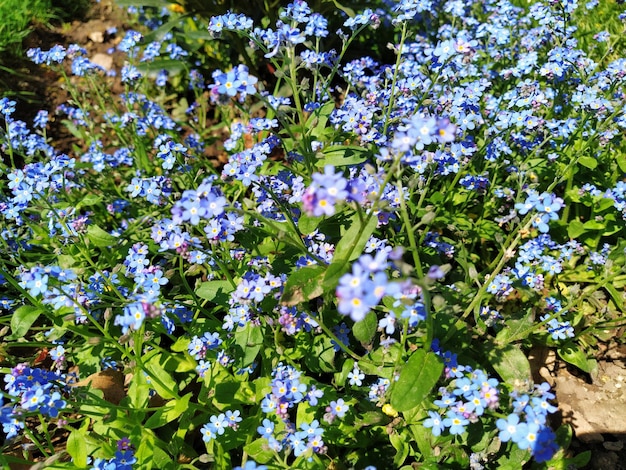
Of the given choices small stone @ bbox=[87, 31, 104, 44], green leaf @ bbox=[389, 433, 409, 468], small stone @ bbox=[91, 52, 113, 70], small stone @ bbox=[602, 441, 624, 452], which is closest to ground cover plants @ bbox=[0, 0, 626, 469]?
green leaf @ bbox=[389, 433, 409, 468]

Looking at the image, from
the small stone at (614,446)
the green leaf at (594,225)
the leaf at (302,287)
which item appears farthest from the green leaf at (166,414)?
the green leaf at (594,225)

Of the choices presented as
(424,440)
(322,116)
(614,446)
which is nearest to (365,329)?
(424,440)

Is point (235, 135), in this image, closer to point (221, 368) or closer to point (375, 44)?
point (221, 368)

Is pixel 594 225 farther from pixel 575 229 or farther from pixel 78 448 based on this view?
pixel 78 448

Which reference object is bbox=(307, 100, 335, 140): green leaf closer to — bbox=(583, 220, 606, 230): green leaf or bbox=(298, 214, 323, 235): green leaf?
bbox=(298, 214, 323, 235): green leaf

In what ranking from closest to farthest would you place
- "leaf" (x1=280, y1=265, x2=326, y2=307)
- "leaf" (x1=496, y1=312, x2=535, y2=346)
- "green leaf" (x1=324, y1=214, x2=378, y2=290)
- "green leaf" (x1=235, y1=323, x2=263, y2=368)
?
"green leaf" (x1=324, y1=214, x2=378, y2=290) → "leaf" (x1=280, y1=265, x2=326, y2=307) → "green leaf" (x1=235, y1=323, x2=263, y2=368) → "leaf" (x1=496, y1=312, x2=535, y2=346)

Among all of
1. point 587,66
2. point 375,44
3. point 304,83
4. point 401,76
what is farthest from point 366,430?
point 375,44

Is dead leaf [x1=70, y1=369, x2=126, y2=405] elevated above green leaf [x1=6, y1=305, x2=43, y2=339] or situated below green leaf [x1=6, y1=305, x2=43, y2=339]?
below
